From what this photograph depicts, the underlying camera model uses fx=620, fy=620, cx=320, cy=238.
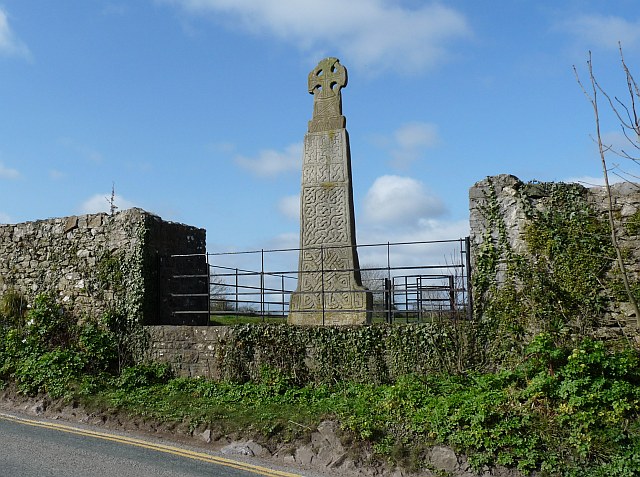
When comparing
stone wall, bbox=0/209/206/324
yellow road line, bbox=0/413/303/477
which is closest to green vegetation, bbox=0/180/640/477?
stone wall, bbox=0/209/206/324

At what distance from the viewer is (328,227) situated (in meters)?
12.5

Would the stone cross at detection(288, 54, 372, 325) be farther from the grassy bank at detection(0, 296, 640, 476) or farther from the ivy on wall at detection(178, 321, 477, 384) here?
the grassy bank at detection(0, 296, 640, 476)

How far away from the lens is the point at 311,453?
825 centimetres

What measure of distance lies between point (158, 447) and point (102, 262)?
19.9ft

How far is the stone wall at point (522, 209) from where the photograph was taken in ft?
30.5

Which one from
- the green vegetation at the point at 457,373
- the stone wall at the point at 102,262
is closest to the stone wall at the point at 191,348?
the green vegetation at the point at 457,373

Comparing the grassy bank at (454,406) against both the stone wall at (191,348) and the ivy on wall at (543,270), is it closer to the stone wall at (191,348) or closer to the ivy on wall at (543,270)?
the stone wall at (191,348)

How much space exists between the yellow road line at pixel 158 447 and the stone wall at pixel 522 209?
4.76 meters

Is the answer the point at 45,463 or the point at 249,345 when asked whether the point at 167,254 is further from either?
the point at 45,463

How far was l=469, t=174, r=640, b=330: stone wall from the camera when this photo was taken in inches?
365

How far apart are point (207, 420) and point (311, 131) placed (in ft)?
21.0

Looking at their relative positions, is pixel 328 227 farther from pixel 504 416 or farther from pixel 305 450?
pixel 504 416

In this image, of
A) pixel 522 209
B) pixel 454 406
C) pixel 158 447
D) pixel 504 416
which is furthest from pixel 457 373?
pixel 158 447

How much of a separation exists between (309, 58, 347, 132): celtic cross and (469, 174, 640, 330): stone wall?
387 centimetres
